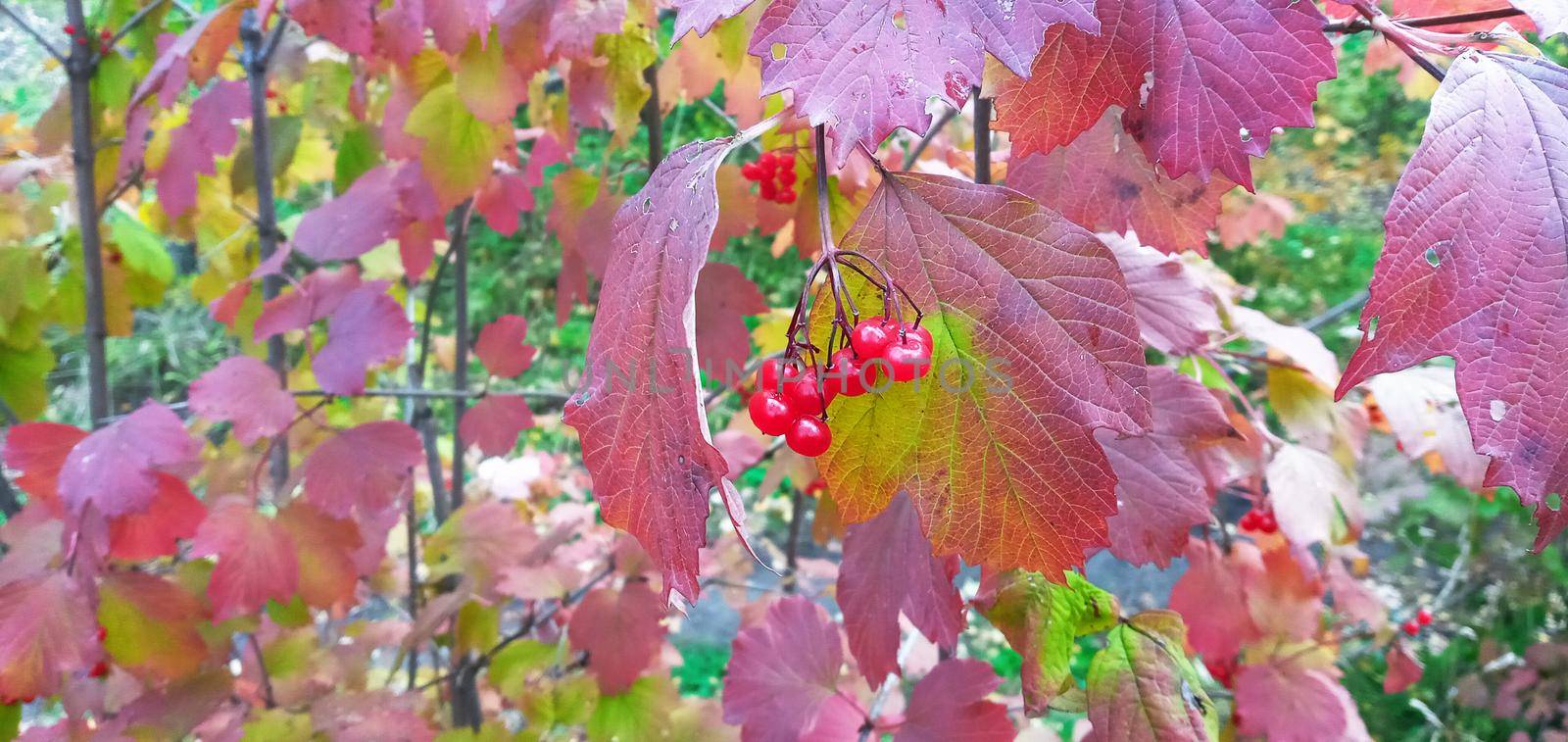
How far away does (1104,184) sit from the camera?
2.86 feet

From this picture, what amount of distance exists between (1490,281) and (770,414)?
51 centimetres

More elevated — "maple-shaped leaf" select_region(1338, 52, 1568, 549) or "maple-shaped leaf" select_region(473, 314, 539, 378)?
"maple-shaped leaf" select_region(1338, 52, 1568, 549)

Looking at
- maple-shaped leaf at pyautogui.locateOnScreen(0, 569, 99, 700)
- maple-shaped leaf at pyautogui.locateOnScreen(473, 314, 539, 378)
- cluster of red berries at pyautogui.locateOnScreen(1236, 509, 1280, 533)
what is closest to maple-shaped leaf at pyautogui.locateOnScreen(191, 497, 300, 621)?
maple-shaped leaf at pyautogui.locateOnScreen(0, 569, 99, 700)

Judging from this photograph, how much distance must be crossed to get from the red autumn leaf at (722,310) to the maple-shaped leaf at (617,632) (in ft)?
1.77

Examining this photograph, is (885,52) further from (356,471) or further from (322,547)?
(322,547)

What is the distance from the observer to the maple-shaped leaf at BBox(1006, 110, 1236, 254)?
868 millimetres

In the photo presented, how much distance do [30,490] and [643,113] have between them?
3.73 ft

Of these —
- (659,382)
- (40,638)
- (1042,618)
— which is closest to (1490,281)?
(1042,618)

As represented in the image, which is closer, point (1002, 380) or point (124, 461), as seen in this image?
point (1002, 380)

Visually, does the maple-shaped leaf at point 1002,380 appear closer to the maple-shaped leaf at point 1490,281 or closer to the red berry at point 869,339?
the red berry at point 869,339

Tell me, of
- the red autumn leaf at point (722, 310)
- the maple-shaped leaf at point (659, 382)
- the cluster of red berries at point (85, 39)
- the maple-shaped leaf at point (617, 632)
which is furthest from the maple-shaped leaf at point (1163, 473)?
the cluster of red berries at point (85, 39)

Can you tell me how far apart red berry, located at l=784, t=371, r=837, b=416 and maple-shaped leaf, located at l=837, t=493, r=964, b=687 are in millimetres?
328

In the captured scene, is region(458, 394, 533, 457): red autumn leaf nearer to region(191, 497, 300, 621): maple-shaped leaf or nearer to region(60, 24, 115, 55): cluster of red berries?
region(191, 497, 300, 621): maple-shaped leaf

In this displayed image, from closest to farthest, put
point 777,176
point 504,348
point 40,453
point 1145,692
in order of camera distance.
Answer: point 1145,692 → point 40,453 → point 777,176 → point 504,348
